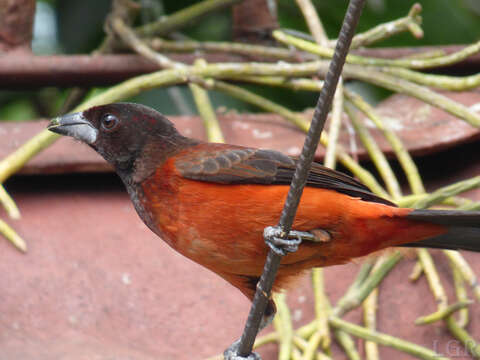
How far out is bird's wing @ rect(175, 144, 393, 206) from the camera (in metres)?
2.11

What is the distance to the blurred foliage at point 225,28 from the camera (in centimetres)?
448

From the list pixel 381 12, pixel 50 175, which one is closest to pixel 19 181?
pixel 50 175

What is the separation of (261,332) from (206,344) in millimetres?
257

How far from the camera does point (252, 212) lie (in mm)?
2041

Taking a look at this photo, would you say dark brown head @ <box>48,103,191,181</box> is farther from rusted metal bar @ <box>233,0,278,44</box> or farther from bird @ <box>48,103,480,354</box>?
rusted metal bar @ <box>233,0,278,44</box>

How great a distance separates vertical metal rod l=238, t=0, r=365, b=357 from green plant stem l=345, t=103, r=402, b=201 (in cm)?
112

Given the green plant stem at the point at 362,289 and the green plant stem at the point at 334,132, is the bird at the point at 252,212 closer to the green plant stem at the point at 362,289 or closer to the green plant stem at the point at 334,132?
the green plant stem at the point at 362,289

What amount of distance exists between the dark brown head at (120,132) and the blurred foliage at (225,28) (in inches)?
78.6

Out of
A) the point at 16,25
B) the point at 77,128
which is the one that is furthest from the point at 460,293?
the point at 16,25

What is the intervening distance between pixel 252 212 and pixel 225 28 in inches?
117

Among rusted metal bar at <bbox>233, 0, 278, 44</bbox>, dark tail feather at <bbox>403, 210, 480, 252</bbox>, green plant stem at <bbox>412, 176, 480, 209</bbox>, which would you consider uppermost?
rusted metal bar at <bbox>233, 0, 278, 44</bbox>

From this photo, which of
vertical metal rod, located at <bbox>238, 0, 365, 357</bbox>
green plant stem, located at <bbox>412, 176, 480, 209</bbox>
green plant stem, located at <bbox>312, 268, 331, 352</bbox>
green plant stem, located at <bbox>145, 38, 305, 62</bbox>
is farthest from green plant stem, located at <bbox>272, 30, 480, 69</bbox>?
vertical metal rod, located at <bbox>238, 0, 365, 357</bbox>

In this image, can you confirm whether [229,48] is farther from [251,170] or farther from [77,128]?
[251,170]

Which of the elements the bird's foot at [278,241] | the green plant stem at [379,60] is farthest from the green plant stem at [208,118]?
the bird's foot at [278,241]
